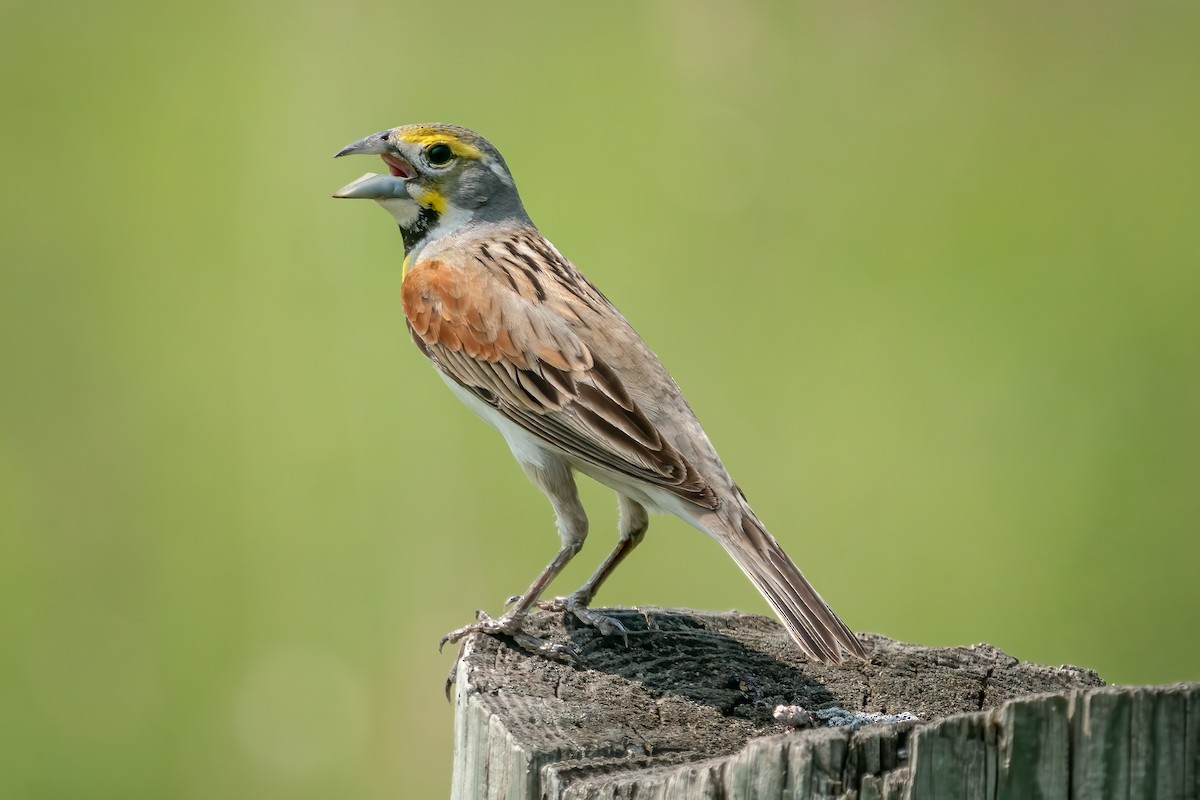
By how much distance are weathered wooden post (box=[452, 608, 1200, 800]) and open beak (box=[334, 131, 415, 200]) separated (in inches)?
76.1

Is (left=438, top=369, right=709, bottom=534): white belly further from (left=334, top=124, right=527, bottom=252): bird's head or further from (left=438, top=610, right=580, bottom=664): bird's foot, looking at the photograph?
(left=334, top=124, right=527, bottom=252): bird's head

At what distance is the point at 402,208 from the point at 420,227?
111 mm

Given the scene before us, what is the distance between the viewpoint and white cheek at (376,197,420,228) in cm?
573

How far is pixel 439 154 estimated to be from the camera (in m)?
5.67

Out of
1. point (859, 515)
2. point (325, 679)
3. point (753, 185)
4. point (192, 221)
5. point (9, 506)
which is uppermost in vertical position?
point (753, 185)

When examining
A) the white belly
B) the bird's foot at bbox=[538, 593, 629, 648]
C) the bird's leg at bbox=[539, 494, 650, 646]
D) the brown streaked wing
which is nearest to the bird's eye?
the brown streaked wing

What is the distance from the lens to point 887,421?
8.89 metres

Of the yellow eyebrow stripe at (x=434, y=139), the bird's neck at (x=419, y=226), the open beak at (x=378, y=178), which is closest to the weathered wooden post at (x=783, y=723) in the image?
the bird's neck at (x=419, y=226)

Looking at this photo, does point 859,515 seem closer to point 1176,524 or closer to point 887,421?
point 887,421

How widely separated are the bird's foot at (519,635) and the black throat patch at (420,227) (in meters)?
1.81

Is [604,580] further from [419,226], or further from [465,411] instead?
[465,411]

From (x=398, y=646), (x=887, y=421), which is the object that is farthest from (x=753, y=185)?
(x=398, y=646)

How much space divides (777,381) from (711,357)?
18.3 inches

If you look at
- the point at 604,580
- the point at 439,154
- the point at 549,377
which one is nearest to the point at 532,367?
the point at 549,377
